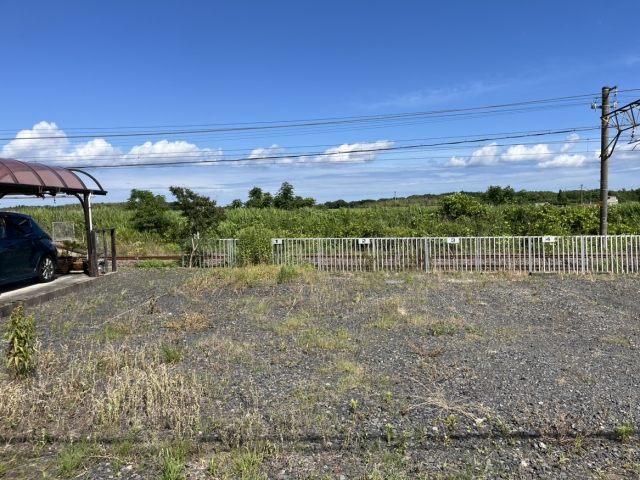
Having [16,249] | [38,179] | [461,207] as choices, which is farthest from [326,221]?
[16,249]

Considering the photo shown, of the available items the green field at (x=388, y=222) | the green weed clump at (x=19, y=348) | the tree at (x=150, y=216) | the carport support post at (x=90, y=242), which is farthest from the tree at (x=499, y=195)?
the green weed clump at (x=19, y=348)

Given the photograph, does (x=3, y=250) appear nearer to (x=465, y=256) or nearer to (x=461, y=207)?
(x=465, y=256)

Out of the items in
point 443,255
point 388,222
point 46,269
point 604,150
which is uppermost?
point 604,150

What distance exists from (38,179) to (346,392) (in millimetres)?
9998

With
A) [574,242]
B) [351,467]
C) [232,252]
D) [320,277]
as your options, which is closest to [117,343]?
[351,467]

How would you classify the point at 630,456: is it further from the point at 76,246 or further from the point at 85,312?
the point at 76,246

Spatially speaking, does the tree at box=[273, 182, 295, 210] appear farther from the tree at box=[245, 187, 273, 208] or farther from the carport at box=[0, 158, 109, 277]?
the carport at box=[0, 158, 109, 277]

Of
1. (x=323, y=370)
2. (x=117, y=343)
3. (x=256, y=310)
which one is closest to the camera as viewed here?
(x=323, y=370)

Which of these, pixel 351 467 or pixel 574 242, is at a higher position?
pixel 574 242

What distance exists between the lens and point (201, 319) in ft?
28.9

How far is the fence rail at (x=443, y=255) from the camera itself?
15102mm

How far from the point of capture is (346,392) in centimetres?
527

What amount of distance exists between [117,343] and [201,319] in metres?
1.71

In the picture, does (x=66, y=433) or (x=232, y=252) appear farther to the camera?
(x=232, y=252)
